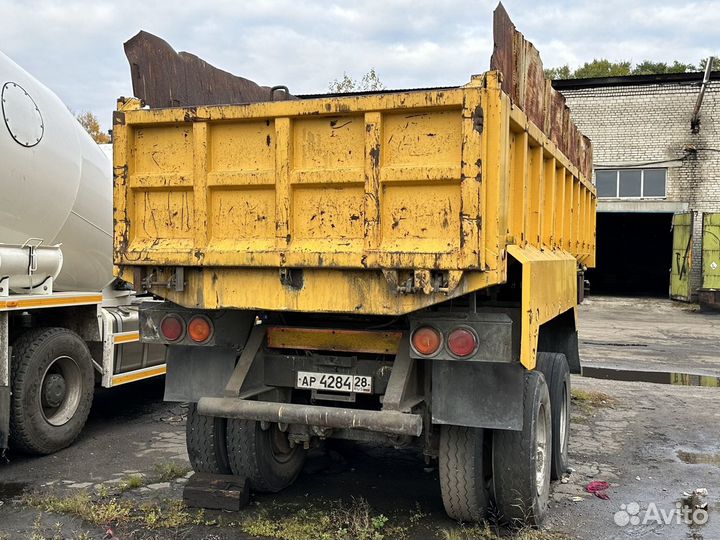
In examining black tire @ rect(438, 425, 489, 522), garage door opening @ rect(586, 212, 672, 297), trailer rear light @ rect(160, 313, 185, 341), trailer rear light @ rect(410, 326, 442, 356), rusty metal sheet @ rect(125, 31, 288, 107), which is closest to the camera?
trailer rear light @ rect(410, 326, 442, 356)

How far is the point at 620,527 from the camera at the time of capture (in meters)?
4.22

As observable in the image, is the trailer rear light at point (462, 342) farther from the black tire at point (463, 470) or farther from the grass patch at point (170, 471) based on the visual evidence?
the grass patch at point (170, 471)

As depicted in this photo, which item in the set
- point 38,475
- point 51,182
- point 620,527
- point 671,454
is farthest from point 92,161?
point 671,454

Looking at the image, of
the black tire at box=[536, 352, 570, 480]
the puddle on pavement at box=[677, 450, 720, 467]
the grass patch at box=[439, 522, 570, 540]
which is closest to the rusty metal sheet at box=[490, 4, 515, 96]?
the black tire at box=[536, 352, 570, 480]

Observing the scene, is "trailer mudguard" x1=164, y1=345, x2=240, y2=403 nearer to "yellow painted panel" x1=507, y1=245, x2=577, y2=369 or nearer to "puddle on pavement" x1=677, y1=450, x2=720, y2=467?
"yellow painted panel" x1=507, y1=245, x2=577, y2=369

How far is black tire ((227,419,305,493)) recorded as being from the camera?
14.6 feet

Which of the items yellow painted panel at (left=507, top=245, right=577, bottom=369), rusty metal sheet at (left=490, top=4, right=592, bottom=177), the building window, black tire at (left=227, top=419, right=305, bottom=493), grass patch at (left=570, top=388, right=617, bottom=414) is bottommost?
grass patch at (left=570, top=388, right=617, bottom=414)

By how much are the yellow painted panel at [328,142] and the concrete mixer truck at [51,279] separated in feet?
9.29

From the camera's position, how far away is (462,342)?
359 cm

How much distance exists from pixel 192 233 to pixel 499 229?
171 centimetres

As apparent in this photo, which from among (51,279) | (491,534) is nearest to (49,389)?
(51,279)

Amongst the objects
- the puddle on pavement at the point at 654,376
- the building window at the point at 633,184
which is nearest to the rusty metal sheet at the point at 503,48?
the puddle on pavement at the point at 654,376

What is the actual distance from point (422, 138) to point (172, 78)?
1979 millimetres

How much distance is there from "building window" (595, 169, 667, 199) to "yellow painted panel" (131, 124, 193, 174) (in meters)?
21.3
